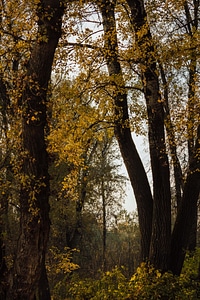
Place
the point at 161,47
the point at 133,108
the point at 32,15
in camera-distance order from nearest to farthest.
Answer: the point at 32,15
the point at 161,47
the point at 133,108

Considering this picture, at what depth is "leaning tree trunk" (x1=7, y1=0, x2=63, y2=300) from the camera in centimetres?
554

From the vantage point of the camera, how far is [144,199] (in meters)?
8.45

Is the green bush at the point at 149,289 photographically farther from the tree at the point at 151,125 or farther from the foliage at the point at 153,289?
the tree at the point at 151,125

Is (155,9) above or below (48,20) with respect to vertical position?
above

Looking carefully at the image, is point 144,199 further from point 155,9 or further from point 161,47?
point 155,9

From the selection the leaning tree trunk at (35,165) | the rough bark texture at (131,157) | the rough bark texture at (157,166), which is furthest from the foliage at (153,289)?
the leaning tree trunk at (35,165)

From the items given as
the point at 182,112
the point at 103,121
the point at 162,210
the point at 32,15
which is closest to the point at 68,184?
the point at 103,121

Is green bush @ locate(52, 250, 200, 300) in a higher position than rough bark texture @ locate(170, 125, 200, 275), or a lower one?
lower

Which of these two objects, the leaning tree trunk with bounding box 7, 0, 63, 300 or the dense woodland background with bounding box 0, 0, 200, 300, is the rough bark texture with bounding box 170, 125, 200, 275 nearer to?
the dense woodland background with bounding box 0, 0, 200, 300

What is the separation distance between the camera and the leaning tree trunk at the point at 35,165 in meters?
5.54

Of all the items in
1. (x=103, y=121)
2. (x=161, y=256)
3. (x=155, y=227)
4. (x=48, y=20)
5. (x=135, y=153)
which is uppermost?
(x=48, y=20)

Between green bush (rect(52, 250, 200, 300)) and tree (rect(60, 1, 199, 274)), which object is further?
tree (rect(60, 1, 199, 274))

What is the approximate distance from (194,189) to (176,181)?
435 centimetres

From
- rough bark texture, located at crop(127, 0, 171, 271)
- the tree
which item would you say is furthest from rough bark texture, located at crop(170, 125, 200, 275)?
rough bark texture, located at crop(127, 0, 171, 271)
